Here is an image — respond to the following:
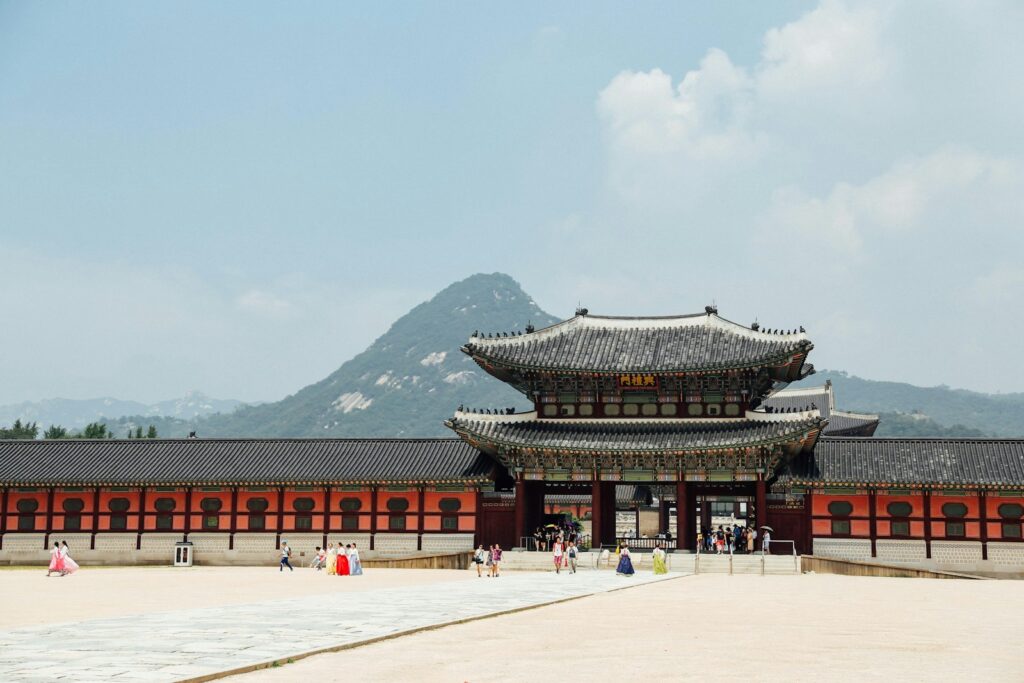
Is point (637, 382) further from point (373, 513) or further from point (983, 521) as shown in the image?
point (983, 521)

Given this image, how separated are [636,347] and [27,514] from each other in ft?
100

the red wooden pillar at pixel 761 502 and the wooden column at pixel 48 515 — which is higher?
the red wooden pillar at pixel 761 502

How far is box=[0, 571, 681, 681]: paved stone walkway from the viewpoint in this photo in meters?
12.4

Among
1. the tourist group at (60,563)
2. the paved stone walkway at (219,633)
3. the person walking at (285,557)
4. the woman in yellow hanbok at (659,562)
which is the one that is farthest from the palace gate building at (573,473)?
the paved stone walkway at (219,633)

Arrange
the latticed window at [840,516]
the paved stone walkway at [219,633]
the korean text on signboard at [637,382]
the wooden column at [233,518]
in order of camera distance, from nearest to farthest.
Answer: the paved stone walkway at [219,633]
the latticed window at [840,516]
the korean text on signboard at [637,382]
the wooden column at [233,518]

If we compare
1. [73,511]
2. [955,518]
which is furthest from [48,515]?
[955,518]

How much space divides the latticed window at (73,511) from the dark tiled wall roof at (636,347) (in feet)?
67.3

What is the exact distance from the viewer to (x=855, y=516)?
1796 inches

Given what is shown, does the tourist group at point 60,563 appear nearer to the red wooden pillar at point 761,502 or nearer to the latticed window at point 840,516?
the red wooden pillar at point 761,502

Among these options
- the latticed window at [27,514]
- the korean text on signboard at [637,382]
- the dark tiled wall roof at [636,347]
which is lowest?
the latticed window at [27,514]

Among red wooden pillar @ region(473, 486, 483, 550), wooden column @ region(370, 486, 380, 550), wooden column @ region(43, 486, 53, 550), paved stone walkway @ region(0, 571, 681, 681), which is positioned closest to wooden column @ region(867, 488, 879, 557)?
red wooden pillar @ region(473, 486, 483, 550)

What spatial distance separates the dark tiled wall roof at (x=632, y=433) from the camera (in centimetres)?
4419

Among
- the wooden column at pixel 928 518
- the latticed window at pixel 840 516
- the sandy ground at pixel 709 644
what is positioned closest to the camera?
the sandy ground at pixel 709 644

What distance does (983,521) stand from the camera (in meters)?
44.5
